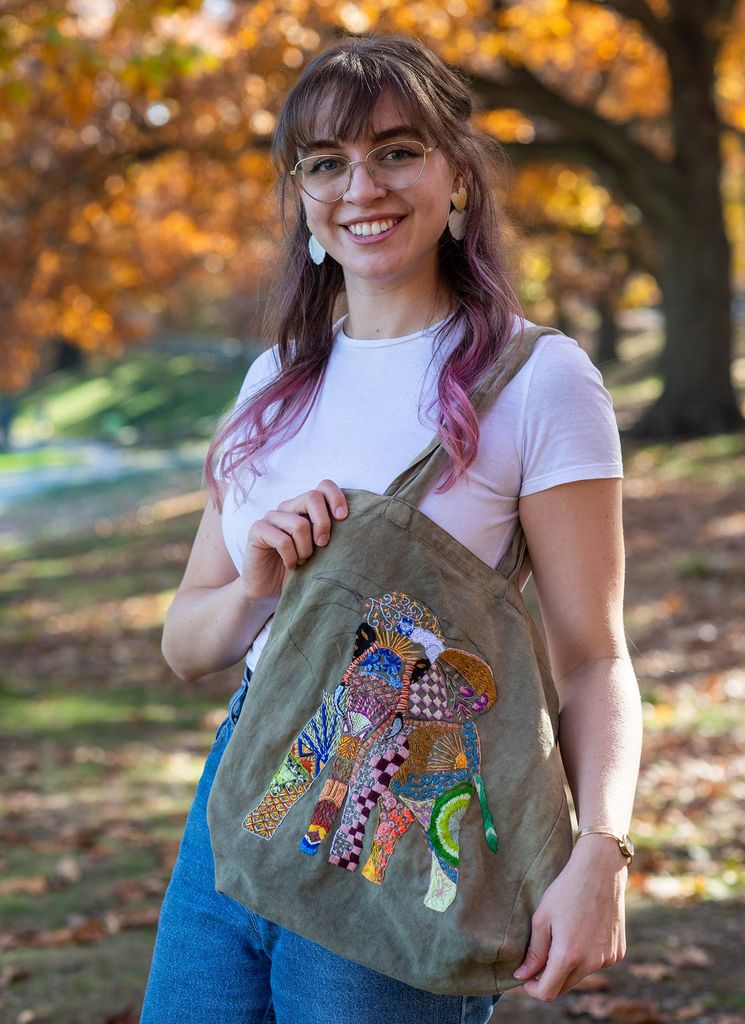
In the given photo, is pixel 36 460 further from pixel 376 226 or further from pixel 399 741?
pixel 399 741

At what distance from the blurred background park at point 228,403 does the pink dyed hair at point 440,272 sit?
25cm

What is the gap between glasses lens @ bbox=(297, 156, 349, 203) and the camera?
2090 millimetres

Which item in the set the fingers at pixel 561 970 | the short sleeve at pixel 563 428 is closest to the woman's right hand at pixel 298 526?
the short sleeve at pixel 563 428

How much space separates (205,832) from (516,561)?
2.20 feet

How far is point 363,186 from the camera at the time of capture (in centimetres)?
204

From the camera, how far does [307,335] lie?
2260 millimetres

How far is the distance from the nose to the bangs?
46 mm

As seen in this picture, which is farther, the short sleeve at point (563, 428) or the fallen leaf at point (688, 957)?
the fallen leaf at point (688, 957)

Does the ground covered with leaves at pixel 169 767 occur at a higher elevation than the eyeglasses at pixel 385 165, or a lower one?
lower

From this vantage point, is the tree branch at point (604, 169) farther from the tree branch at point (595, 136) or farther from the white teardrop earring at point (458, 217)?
the white teardrop earring at point (458, 217)

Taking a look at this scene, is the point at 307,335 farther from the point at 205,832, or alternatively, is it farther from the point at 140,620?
the point at 140,620

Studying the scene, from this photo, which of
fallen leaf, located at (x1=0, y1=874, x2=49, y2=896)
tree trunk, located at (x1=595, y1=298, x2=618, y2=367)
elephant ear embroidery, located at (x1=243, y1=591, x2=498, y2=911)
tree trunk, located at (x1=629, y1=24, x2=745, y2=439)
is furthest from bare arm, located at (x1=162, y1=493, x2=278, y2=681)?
tree trunk, located at (x1=595, y1=298, x2=618, y2=367)

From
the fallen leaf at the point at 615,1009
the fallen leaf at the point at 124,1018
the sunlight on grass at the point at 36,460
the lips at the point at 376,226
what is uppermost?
the lips at the point at 376,226

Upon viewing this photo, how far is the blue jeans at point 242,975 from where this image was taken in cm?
183
